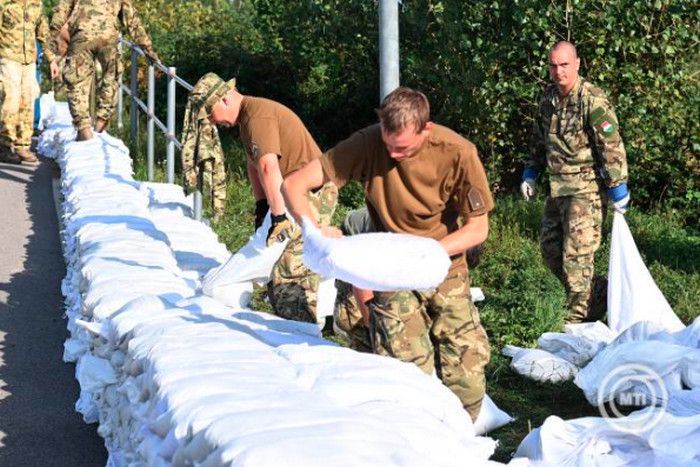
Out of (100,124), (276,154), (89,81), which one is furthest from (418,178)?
(100,124)

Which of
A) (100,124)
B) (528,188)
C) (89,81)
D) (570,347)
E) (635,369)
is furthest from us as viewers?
(100,124)

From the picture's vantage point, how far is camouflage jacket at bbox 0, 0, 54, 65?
14250 millimetres

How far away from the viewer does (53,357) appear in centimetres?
768

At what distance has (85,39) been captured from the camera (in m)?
13.8

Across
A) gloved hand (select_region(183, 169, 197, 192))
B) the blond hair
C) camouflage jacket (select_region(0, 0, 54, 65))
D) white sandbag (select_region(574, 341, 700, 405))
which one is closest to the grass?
white sandbag (select_region(574, 341, 700, 405))

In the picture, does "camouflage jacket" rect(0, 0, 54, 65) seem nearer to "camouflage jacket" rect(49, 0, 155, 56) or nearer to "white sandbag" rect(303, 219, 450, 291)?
"camouflage jacket" rect(49, 0, 155, 56)

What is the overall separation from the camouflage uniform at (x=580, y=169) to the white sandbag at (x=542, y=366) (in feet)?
3.71

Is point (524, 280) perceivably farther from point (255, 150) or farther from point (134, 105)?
point (134, 105)

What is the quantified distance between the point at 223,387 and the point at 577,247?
4.17 m

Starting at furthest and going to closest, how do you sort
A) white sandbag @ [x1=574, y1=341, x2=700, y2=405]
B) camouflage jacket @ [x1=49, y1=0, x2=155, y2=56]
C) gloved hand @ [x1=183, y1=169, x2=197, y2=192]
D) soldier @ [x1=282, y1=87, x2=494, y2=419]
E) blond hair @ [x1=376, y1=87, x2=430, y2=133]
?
1. camouflage jacket @ [x1=49, y1=0, x2=155, y2=56]
2. gloved hand @ [x1=183, y1=169, x2=197, y2=192]
3. white sandbag @ [x1=574, y1=341, x2=700, y2=405]
4. soldier @ [x1=282, y1=87, x2=494, y2=419]
5. blond hair @ [x1=376, y1=87, x2=430, y2=133]

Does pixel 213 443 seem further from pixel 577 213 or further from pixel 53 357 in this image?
pixel 577 213

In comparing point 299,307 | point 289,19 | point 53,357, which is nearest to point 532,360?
point 299,307

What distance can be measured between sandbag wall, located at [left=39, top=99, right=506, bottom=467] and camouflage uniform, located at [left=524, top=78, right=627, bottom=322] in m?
2.27

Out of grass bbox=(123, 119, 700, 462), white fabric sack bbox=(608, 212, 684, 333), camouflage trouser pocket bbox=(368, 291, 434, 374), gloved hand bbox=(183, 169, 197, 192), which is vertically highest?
camouflage trouser pocket bbox=(368, 291, 434, 374)
